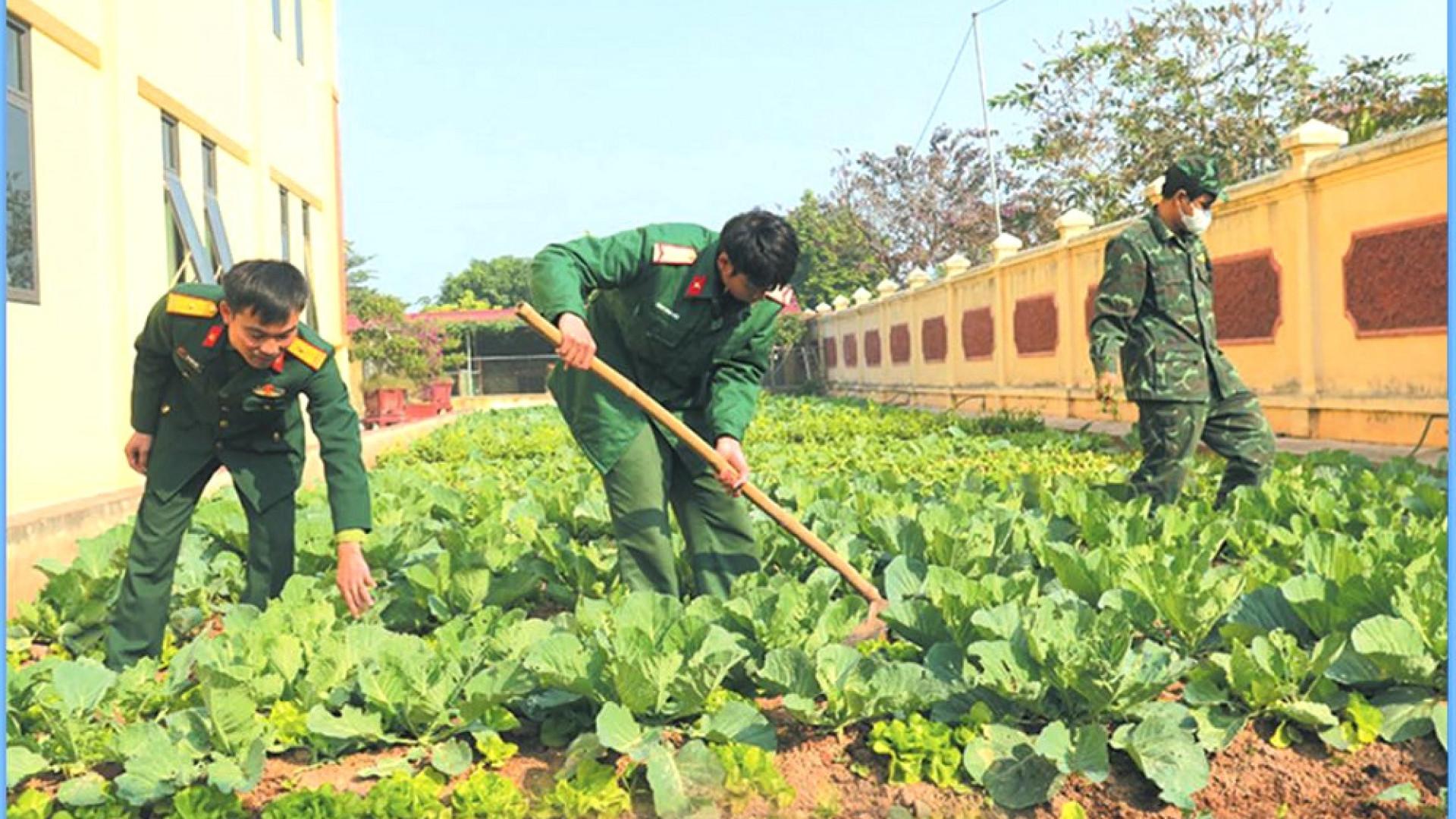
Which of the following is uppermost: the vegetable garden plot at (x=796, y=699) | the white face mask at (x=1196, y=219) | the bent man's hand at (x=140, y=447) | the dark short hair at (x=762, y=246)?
the white face mask at (x=1196, y=219)

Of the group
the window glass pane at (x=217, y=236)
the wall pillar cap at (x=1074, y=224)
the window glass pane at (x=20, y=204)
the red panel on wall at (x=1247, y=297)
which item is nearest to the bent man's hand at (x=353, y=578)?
the window glass pane at (x=20, y=204)

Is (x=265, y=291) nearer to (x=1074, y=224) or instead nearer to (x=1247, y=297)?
(x=1247, y=297)

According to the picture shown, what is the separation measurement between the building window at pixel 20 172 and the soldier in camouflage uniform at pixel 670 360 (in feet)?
14.7

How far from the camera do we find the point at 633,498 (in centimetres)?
434

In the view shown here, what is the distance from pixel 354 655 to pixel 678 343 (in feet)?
4.85

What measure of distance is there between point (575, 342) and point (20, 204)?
517cm

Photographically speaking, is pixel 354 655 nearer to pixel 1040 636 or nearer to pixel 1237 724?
pixel 1040 636

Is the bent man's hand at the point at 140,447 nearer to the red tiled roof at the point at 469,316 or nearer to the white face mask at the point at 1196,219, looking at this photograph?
the white face mask at the point at 1196,219

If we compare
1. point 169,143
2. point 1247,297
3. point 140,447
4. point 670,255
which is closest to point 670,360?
point 670,255

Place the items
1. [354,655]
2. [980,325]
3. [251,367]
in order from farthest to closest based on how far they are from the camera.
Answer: [980,325], [251,367], [354,655]

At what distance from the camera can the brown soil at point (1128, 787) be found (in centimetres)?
291

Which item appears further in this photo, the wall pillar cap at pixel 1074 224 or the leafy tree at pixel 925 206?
Result: the leafy tree at pixel 925 206

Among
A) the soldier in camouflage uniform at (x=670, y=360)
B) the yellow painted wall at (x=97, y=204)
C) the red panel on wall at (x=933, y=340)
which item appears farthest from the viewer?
the red panel on wall at (x=933, y=340)

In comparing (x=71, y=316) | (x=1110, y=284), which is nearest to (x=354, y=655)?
(x=1110, y=284)
